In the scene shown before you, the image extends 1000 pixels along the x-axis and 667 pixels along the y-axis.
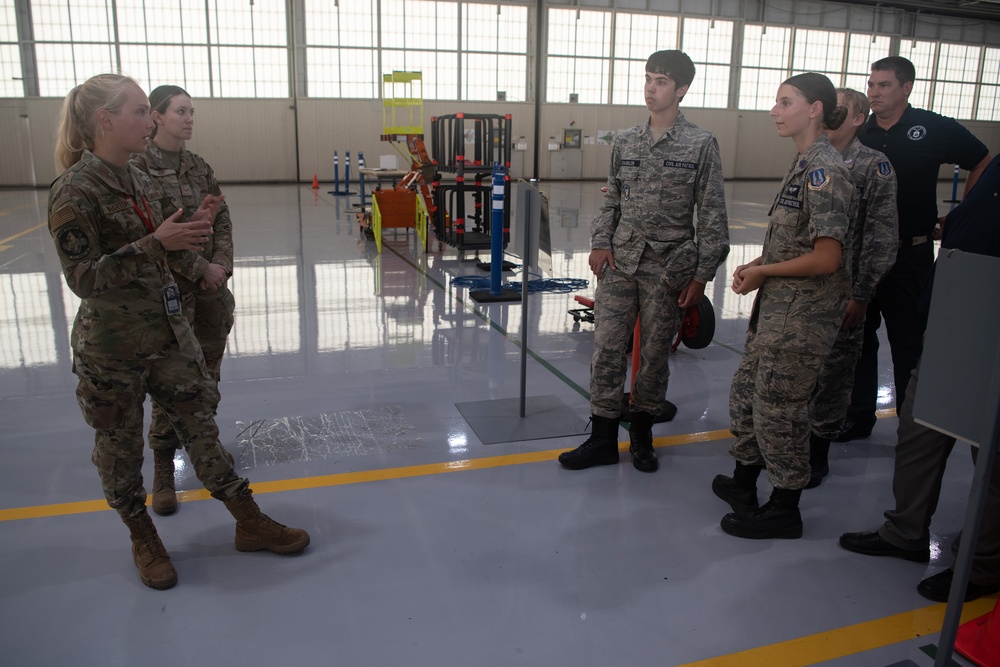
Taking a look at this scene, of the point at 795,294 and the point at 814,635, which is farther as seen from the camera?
the point at 795,294

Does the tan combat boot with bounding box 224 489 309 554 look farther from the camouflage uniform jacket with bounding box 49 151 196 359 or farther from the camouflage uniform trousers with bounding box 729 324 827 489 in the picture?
the camouflage uniform trousers with bounding box 729 324 827 489

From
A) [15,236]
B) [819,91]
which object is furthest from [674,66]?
[15,236]

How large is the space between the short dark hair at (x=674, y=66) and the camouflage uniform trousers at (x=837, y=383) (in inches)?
61.5

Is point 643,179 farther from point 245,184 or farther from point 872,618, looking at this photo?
point 245,184

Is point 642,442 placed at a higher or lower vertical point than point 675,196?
lower

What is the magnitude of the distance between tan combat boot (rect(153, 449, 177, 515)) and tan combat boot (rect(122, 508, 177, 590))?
1.44 feet

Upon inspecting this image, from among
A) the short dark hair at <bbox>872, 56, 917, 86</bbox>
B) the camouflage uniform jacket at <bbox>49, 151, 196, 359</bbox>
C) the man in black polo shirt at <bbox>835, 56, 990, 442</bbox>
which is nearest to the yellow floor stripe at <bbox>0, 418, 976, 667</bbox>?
the camouflage uniform jacket at <bbox>49, 151, 196, 359</bbox>

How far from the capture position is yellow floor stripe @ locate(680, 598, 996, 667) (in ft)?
7.93

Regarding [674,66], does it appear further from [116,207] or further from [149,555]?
[149,555]

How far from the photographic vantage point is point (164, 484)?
3.36 meters

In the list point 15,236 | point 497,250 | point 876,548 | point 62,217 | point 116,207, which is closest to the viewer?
point 62,217

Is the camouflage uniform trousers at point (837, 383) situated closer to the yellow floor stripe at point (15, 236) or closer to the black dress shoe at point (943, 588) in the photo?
the black dress shoe at point (943, 588)

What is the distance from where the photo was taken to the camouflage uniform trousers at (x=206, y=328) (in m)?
3.33

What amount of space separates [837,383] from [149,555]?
11.2 ft
